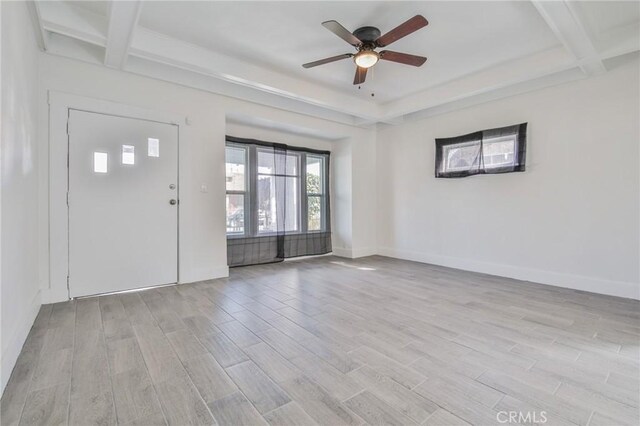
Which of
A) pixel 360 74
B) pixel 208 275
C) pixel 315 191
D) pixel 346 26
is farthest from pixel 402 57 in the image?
pixel 208 275

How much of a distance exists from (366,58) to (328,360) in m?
2.70

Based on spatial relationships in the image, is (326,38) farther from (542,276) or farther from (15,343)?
(542,276)

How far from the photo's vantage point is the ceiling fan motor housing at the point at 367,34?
2809mm

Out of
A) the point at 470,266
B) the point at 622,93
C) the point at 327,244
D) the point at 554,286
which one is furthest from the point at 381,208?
the point at 622,93

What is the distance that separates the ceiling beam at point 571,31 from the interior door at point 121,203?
12.9 ft

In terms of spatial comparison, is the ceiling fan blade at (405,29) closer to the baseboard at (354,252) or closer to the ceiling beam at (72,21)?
the ceiling beam at (72,21)

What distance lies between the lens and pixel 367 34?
284 centimetres

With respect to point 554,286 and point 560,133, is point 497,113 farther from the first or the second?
point 554,286

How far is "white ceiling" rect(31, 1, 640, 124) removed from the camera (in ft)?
8.41

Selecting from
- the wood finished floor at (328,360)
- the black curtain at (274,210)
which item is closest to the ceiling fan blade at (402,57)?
the wood finished floor at (328,360)

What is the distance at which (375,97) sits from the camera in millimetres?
4758

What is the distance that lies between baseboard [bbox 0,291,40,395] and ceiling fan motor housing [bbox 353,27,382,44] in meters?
3.43

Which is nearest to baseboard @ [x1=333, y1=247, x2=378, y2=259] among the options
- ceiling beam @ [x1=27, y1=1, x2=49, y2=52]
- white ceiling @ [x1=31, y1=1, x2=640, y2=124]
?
white ceiling @ [x1=31, y1=1, x2=640, y2=124]

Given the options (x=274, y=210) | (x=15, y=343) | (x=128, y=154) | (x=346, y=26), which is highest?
(x=346, y=26)
